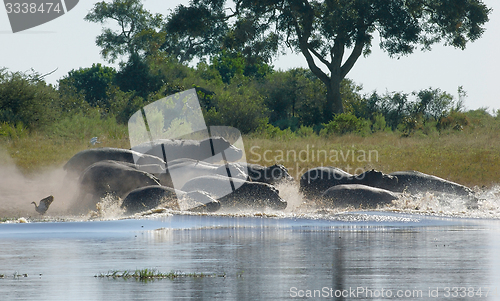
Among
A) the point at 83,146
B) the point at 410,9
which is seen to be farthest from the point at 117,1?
the point at 83,146

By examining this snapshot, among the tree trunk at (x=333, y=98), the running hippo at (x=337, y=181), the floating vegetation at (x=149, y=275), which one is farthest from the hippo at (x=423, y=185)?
the tree trunk at (x=333, y=98)

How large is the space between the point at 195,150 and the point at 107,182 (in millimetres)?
4633

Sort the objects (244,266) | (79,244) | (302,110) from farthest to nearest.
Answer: (302,110)
(79,244)
(244,266)

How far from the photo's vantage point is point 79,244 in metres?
8.91

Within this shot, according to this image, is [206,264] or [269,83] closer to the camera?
[206,264]

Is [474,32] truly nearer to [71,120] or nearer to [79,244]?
[71,120]

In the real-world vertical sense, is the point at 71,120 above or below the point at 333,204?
above

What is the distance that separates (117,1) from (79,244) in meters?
51.4

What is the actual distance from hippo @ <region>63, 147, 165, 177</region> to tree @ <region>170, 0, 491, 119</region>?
1850 centimetres

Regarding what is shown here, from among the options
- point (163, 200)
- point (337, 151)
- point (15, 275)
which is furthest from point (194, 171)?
point (15, 275)

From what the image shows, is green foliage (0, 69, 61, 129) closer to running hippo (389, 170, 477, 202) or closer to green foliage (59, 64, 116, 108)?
running hippo (389, 170, 477, 202)

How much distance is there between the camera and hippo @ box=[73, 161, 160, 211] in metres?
14.1

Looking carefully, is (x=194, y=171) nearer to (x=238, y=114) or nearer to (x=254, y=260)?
(x=254, y=260)

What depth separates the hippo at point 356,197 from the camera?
551 inches
